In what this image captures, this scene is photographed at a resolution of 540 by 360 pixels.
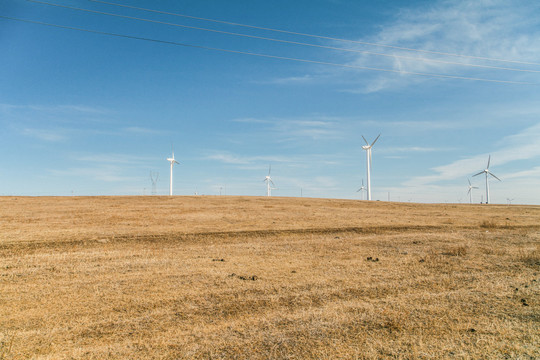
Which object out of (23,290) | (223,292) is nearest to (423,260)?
(223,292)

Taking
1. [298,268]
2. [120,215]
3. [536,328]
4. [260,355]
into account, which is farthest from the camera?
[120,215]

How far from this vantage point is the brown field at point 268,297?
542cm

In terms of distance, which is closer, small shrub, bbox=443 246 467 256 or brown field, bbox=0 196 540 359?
brown field, bbox=0 196 540 359

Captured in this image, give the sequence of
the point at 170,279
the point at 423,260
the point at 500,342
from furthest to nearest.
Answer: the point at 423,260, the point at 170,279, the point at 500,342

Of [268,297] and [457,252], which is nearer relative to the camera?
[268,297]

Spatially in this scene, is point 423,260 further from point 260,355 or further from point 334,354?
point 260,355

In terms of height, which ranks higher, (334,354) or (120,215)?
(120,215)

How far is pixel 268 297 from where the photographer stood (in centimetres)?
768

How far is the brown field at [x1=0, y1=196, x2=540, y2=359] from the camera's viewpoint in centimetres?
542

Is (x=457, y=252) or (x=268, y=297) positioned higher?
(x=457, y=252)

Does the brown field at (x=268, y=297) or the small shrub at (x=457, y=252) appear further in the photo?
the small shrub at (x=457, y=252)

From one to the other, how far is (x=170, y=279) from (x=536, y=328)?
322 inches

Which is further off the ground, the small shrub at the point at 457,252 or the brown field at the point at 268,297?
the small shrub at the point at 457,252

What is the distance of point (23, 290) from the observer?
8398mm
